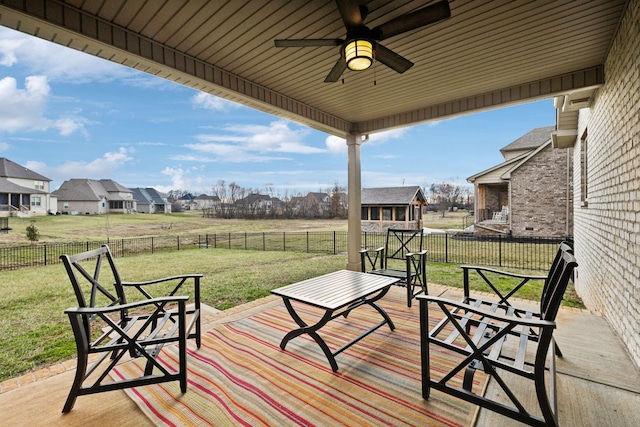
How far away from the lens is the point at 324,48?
2859 mm

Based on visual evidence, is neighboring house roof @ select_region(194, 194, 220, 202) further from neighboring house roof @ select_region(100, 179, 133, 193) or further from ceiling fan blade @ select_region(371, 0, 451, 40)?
ceiling fan blade @ select_region(371, 0, 451, 40)

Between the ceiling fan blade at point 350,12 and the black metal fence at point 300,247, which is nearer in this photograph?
the ceiling fan blade at point 350,12

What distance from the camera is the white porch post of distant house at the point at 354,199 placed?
5562 millimetres

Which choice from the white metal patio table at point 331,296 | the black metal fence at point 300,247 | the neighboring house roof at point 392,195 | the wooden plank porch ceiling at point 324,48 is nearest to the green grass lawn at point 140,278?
the black metal fence at point 300,247

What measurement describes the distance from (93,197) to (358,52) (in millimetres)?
4815

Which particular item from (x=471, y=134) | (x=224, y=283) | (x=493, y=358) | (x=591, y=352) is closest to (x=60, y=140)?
(x=224, y=283)

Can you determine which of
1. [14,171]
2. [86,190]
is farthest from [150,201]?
[14,171]

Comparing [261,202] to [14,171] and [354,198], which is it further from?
[14,171]

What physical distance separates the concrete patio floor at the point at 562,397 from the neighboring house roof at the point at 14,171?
2.63m

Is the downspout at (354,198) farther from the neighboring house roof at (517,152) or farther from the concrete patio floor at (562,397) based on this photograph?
the neighboring house roof at (517,152)

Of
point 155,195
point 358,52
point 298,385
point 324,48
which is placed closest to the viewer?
point 298,385

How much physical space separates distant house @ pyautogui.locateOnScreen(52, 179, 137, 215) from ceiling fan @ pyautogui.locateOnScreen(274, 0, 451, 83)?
4.16 meters

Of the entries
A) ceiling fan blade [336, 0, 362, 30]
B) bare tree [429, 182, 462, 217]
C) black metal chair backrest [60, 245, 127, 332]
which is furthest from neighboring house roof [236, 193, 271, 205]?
bare tree [429, 182, 462, 217]

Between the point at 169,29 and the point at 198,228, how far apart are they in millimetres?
6886
